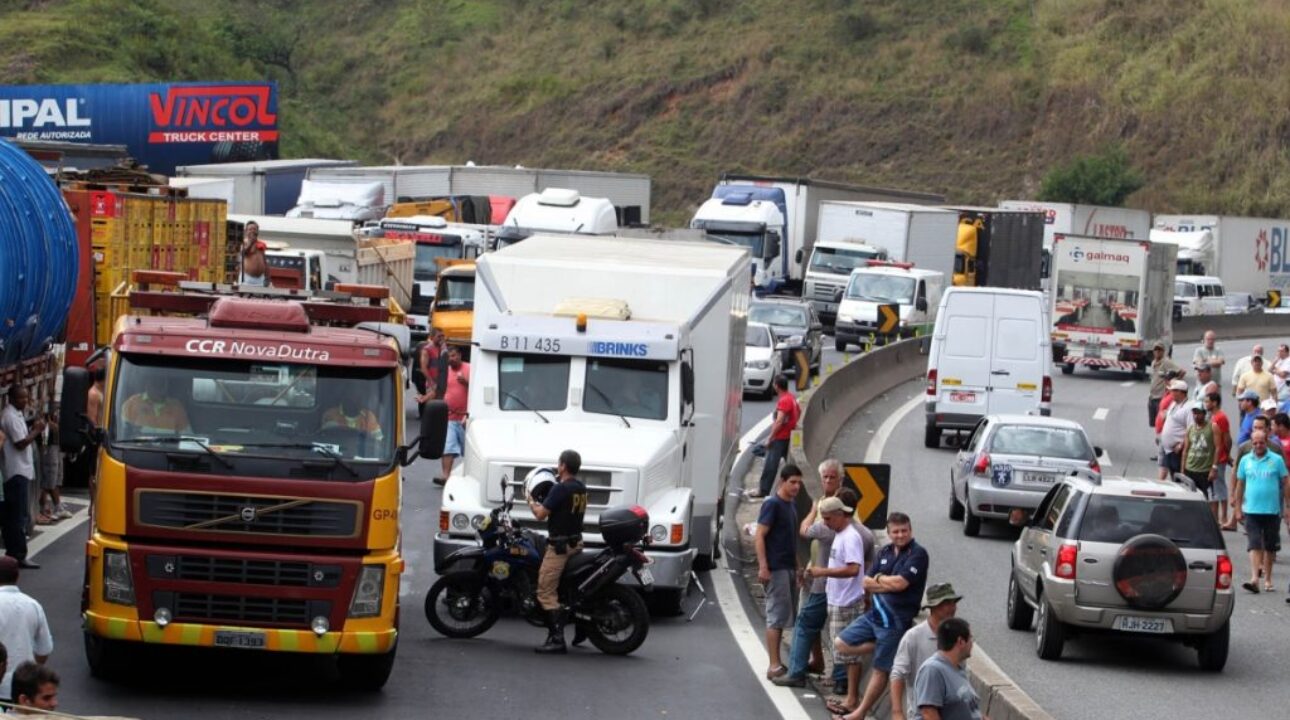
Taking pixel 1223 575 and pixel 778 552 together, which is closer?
pixel 778 552

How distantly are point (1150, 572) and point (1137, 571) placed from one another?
0.11 m

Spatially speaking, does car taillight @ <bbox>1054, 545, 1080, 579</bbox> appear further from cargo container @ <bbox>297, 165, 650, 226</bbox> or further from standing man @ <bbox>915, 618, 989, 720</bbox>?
cargo container @ <bbox>297, 165, 650, 226</bbox>

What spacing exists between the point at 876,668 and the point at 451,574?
13.6ft

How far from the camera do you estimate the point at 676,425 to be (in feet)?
59.5

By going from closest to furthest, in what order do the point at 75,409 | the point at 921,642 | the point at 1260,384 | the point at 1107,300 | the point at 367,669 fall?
the point at 921,642 < the point at 75,409 < the point at 367,669 < the point at 1260,384 < the point at 1107,300

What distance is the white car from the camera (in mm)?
37344

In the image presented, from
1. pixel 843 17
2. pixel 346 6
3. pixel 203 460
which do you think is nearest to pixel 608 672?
pixel 203 460

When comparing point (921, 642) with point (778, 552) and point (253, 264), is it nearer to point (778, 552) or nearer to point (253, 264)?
point (778, 552)

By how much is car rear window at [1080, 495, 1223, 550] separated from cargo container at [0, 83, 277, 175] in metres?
53.6

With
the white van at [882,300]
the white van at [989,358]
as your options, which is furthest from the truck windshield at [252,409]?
the white van at [882,300]

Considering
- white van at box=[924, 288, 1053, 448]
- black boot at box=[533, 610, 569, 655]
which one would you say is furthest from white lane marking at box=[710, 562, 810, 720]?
white van at box=[924, 288, 1053, 448]

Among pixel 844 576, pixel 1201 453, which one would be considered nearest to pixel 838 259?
pixel 1201 453

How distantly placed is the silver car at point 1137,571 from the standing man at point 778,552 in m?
→ 2.86

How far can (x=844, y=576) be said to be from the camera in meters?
13.9
